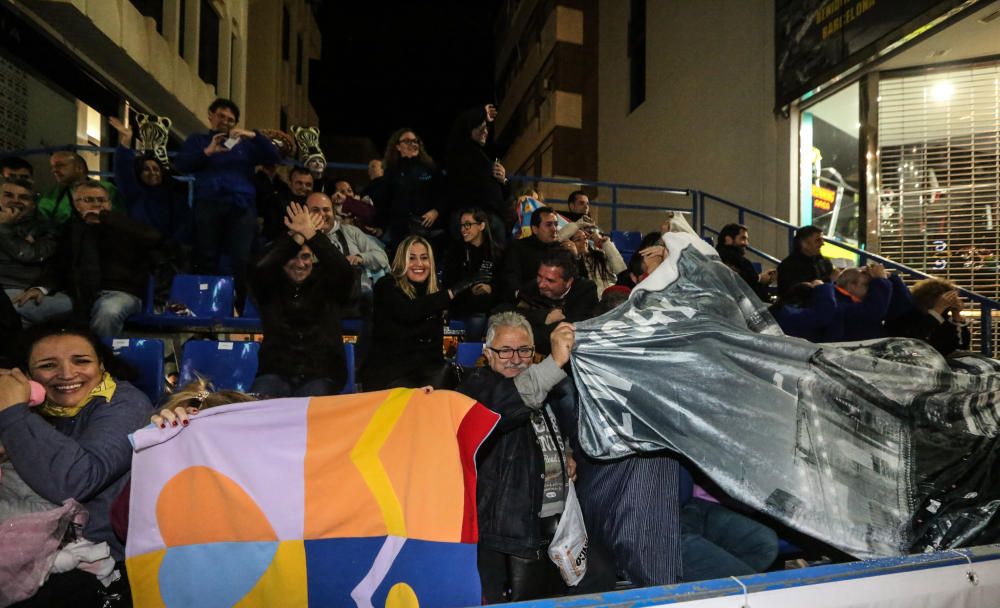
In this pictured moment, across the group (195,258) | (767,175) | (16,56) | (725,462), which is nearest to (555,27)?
(767,175)

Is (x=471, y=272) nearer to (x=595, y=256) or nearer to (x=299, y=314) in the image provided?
(x=595, y=256)

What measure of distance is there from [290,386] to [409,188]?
295 cm

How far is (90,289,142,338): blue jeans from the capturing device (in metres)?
4.89

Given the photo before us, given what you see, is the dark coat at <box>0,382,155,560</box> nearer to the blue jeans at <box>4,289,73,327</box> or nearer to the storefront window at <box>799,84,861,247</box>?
the blue jeans at <box>4,289,73,327</box>

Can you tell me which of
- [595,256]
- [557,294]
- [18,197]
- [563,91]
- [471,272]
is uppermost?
[563,91]

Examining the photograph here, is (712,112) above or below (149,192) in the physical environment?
above

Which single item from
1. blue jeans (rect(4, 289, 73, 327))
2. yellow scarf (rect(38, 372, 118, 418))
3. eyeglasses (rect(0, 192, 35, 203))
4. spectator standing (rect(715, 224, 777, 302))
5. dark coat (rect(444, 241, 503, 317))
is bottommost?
yellow scarf (rect(38, 372, 118, 418))

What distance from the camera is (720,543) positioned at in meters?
3.28

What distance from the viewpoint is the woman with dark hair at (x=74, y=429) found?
7.70 ft

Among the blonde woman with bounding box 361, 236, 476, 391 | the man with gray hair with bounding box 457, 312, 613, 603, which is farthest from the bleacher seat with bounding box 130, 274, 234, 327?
the man with gray hair with bounding box 457, 312, 613, 603

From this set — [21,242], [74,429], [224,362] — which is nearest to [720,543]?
[74,429]

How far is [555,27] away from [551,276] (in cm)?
1707

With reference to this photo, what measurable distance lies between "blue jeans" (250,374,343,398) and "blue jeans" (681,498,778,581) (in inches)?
84.3

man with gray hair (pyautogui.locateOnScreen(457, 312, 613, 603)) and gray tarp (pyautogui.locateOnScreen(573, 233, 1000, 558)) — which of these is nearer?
gray tarp (pyautogui.locateOnScreen(573, 233, 1000, 558))
